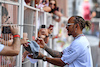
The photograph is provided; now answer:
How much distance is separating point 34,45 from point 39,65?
1243mm

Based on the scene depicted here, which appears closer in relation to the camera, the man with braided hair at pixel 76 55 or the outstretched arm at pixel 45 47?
the man with braided hair at pixel 76 55

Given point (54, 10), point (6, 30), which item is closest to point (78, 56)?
point (6, 30)

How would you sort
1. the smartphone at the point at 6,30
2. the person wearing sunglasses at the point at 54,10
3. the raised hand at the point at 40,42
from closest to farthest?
1. the smartphone at the point at 6,30
2. the raised hand at the point at 40,42
3. the person wearing sunglasses at the point at 54,10

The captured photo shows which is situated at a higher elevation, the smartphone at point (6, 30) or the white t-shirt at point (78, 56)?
the smartphone at point (6, 30)

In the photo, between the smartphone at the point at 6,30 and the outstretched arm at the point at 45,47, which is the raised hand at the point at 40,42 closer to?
the outstretched arm at the point at 45,47

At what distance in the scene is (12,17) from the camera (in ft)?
9.90

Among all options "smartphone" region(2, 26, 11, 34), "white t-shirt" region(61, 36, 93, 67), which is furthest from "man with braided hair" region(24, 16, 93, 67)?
"smartphone" region(2, 26, 11, 34)

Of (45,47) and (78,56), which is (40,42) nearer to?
(45,47)

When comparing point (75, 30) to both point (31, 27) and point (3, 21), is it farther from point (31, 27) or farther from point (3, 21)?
point (3, 21)

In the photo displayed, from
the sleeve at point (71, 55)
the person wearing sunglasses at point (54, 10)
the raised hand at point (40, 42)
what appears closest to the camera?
the sleeve at point (71, 55)

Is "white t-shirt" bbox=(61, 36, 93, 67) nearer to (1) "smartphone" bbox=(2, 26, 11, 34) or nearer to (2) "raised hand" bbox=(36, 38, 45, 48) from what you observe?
(2) "raised hand" bbox=(36, 38, 45, 48)

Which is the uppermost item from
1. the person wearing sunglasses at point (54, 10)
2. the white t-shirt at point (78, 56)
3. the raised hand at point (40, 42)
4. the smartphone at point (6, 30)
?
the person wearing sunglasses at point (54, 10)

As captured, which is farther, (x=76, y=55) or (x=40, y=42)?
(x=40, y=42)

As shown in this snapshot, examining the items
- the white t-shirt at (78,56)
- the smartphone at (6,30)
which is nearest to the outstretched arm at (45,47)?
the white t-shirt at (78,56)
